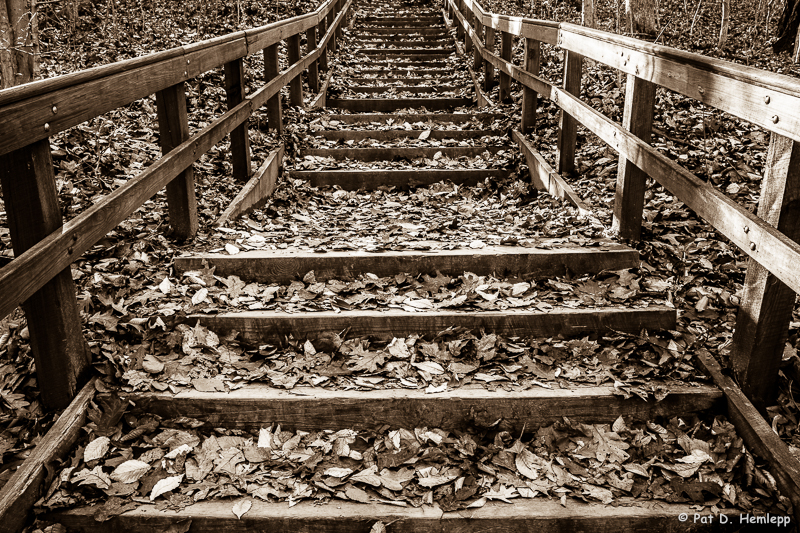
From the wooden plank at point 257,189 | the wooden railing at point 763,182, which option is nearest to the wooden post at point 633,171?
the wooden railing at point 763,182

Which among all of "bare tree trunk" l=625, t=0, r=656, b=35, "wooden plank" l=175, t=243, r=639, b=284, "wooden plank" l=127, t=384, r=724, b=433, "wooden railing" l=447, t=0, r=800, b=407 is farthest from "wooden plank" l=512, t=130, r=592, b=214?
"bare tree trunk" l=625, t=0, r=656, b=35

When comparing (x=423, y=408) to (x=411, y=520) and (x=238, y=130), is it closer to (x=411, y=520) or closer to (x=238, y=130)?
(x=411, y=520)

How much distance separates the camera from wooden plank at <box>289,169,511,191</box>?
18.4ft

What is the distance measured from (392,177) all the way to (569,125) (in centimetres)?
169

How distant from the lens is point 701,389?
2715 millimetres

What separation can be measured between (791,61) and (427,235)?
8.28 m

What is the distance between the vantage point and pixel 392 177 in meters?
5.64

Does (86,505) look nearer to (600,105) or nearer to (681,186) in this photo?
(681,186)

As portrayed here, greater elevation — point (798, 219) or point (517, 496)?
point (798, 219)

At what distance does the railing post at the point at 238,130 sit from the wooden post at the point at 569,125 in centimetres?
258

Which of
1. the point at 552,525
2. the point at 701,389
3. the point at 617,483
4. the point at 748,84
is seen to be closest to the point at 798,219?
the point at 748,84

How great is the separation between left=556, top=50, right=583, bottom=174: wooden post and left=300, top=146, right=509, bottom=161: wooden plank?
1267 millimetres

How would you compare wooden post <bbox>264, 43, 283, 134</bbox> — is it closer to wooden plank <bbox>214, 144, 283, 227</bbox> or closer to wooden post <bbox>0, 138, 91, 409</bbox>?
wooden plank <bbox>214, 144, 283, 227</bbox>

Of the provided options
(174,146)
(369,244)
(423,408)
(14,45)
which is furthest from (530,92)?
(14,45)
